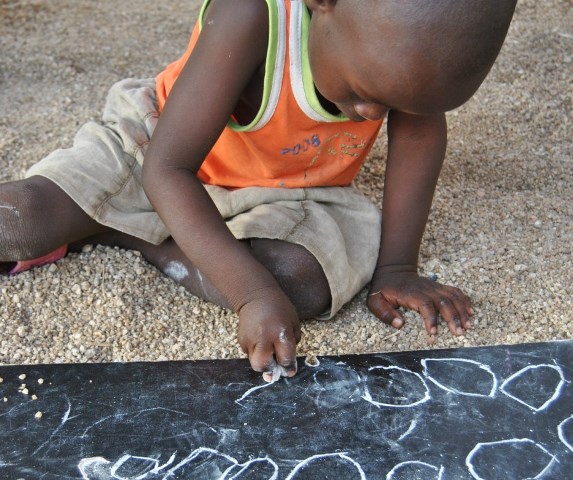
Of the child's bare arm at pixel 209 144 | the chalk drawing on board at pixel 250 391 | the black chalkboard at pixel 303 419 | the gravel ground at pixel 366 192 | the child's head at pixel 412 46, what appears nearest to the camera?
the child's head at pixel 412 46

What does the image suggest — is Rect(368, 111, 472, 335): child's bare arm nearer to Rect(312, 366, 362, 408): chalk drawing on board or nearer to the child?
the child

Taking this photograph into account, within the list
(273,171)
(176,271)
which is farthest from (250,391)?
(273,171)

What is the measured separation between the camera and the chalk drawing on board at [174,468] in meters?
1.25

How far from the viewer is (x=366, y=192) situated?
212 centimetres

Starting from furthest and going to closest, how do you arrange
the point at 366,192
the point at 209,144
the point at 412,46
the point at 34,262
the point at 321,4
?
the point at 366,192
the point at 34,262
the point at 209,144
the point at 321,4
the point at 412,46

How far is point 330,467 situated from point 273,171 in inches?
28.7

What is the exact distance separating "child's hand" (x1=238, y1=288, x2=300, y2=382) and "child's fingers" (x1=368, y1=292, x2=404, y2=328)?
27 cm

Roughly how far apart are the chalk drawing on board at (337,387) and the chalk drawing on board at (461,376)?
0.13 meters

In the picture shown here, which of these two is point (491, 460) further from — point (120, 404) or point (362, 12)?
point (362, 12)

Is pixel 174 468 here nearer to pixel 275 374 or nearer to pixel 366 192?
pixel 275 374

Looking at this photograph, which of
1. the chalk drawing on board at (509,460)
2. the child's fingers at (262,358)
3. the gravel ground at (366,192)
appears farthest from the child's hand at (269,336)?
the chalk drawing on board at (509,460)

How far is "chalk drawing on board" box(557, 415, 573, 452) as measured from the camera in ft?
4.34

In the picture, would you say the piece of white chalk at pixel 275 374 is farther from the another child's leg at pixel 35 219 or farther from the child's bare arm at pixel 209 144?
the another child's leg at pixel 35 219

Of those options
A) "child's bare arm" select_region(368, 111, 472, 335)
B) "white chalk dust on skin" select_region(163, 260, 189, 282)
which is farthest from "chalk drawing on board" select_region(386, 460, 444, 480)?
"white chalk dust on skin" select_region(163, 260, 189, 282)
